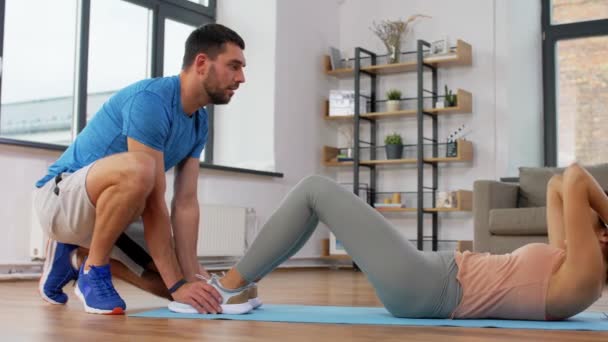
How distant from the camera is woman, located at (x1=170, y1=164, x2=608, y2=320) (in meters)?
1.91

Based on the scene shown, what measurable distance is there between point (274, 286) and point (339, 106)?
2.98 meters

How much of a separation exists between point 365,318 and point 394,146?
4440 mm

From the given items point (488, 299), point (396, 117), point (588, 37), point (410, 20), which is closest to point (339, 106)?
point (396, 117)

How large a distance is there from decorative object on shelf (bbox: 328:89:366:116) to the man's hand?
14.9ft

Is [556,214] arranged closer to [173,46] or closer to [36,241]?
[36,241]

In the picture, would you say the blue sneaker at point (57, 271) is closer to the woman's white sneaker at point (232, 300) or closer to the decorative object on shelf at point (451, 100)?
the woman's white sneaker at point (232, 300)

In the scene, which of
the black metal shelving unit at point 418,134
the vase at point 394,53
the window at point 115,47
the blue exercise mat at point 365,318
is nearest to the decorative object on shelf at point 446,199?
the black metal shelving unit at point 418,134

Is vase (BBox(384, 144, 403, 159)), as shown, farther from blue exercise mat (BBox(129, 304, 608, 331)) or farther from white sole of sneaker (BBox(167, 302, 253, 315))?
white sole of sneaker (BBox(167, 302, 253, 315))

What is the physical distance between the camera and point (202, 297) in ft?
7.39

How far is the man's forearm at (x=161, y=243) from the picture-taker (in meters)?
2.40

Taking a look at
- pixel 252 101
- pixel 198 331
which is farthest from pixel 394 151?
pixel 198 331

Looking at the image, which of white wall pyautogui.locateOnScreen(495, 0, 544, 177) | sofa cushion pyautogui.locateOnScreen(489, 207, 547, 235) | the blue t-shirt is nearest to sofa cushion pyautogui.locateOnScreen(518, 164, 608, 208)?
sofa cushion pyautogui.locateOnScreen(489, 207, 547, 235)

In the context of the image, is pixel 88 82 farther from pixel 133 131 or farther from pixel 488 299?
pixel 488 299

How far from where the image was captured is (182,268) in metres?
2.54
